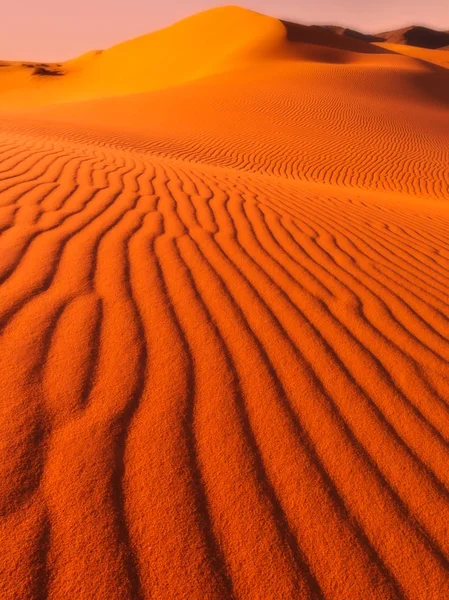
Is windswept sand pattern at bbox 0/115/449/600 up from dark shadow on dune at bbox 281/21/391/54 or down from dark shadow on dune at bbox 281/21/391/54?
up

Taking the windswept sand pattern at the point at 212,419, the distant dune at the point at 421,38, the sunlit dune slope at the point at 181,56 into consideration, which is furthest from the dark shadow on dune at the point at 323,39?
the distant dune at the point at 421,38

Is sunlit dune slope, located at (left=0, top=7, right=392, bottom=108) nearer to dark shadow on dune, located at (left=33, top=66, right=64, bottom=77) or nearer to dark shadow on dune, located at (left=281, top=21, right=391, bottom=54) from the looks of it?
dark shadow on dune, located at (left=281, top=21, right=391, bottom=54)

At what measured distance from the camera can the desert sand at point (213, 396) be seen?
4.31ft

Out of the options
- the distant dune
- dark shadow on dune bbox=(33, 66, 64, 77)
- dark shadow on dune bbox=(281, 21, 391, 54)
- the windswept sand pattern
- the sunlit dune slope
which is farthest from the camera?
the distant dune

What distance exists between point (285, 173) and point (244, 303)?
9280 millimetres

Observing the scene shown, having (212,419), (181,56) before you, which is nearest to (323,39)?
(181,56)

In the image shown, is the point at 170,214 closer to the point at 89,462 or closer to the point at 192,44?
the point at 89,462

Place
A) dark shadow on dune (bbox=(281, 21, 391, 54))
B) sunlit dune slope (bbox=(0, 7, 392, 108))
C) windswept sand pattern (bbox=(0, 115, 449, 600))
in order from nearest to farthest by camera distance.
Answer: windswept sand pattern (bbox=(0, 115, 449, 600)) → sunlit dune slope (bbox=(0, 7, 392, 108)) → dark shadow on dune (bbox=(281, 21, 391, 54))

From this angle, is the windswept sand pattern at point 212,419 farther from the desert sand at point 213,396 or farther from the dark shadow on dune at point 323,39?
the dark shadow on dune at point 323,39

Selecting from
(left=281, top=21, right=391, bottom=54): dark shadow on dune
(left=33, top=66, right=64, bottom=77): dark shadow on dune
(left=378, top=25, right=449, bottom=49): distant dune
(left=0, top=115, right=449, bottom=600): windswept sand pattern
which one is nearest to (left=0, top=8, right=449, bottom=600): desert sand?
(left=0, top=115, right=449, bottom=600): windswept sand pattern

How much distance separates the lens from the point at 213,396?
6.22 ft

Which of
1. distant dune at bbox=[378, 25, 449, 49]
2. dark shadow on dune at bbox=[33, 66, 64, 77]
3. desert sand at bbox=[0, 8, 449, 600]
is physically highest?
desert sand at bbox=[0, 8, 449, 600]

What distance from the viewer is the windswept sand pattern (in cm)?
130

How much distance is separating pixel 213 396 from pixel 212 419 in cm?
13
